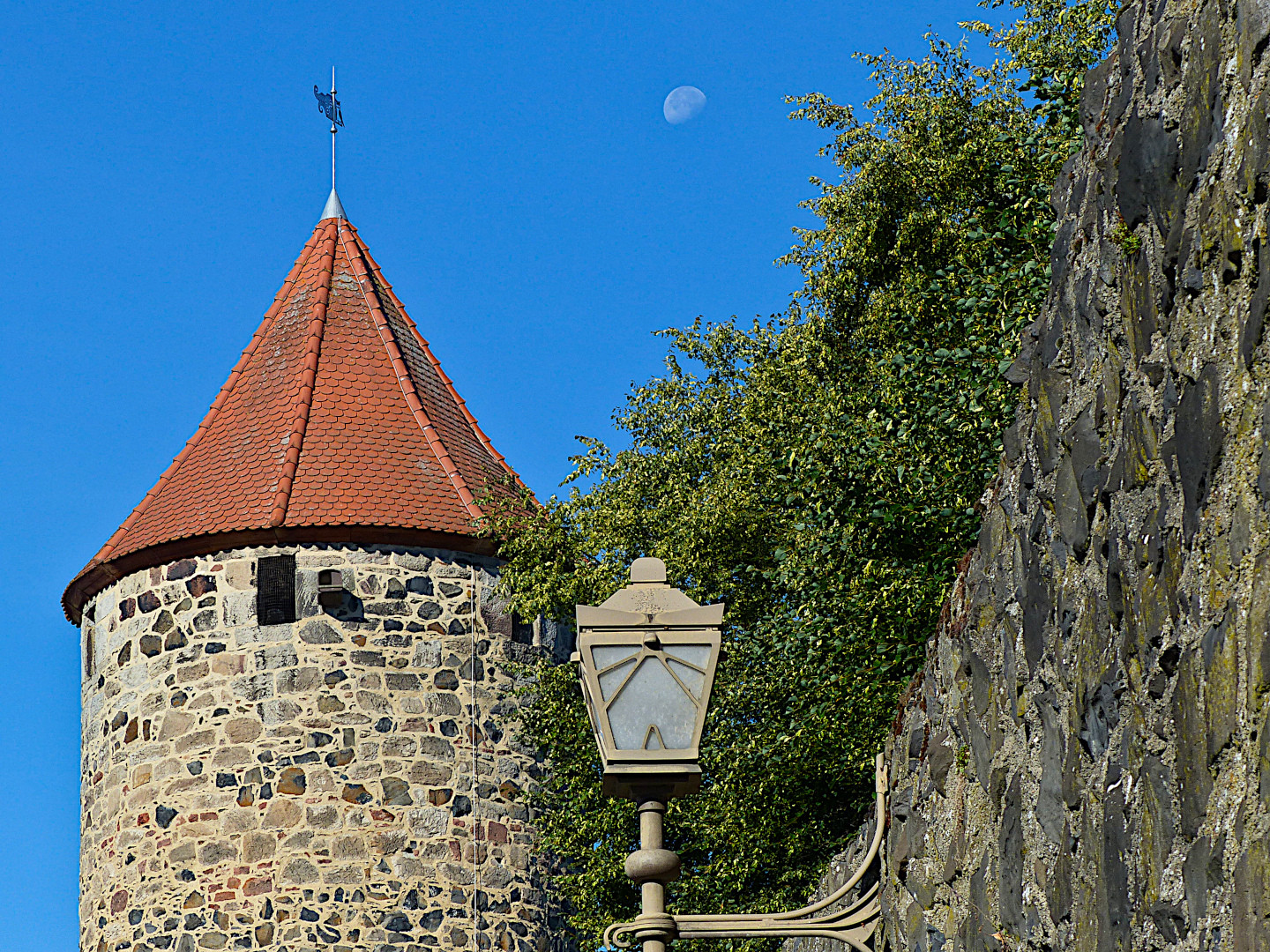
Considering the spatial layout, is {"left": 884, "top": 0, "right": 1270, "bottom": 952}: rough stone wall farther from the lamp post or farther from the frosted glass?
the frosted glass

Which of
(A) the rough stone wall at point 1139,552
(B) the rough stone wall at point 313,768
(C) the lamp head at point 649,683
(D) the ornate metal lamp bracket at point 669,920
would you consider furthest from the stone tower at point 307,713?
(A) the rough stone wall at point 1139,552

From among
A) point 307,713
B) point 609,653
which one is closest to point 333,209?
point 307,713

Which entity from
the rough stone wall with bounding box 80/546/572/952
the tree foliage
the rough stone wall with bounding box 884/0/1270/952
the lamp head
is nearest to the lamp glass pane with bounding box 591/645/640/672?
the lamp head

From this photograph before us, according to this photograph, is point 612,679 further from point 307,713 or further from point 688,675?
point 307,713

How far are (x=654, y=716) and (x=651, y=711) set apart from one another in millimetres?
18

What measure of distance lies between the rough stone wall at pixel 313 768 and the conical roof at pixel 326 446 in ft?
0.99

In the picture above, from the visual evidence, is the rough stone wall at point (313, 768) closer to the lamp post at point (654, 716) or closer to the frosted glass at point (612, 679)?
the lamp post at point (654, 716)

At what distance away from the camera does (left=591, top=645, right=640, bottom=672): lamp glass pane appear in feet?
18.2

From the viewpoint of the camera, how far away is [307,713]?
1702 cm

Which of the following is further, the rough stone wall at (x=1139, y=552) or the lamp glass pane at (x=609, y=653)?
the lamp glass pane at (x=609, y=653)

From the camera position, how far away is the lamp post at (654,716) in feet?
17.7

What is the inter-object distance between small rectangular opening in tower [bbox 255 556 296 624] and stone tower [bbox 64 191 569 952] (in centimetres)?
2

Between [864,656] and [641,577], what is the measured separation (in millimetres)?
7977

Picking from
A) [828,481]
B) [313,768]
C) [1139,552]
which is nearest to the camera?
[1139,552]
